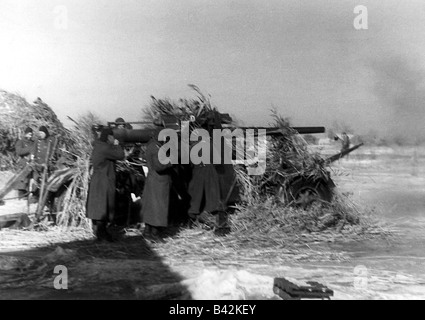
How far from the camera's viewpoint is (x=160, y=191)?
8547mm

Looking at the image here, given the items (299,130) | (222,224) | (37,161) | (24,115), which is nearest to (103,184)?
(222,224)

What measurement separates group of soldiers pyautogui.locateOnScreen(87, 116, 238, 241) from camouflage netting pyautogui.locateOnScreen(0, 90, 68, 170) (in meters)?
1.92

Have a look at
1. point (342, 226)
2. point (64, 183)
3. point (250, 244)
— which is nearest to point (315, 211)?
point (342, 226)

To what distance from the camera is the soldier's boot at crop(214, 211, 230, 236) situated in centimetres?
874

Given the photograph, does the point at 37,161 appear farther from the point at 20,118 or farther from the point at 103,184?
the point at 20,118

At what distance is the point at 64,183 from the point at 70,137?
3.21ft

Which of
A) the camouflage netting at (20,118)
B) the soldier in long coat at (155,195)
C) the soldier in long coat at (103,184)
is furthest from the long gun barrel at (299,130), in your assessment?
the camouflage netting at (20,118)

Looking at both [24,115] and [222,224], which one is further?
[24,115]

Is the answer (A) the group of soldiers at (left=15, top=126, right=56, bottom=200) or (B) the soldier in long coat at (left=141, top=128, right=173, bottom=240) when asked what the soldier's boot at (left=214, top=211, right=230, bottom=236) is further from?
(A) the group of soldiers at (left=15, top=126, right=56, bottom=200)

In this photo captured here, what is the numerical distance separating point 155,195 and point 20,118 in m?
5.15

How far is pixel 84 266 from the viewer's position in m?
6.95

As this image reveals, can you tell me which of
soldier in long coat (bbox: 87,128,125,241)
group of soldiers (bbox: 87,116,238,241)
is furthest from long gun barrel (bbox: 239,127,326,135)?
soldier in long coat (bbox: 87,128,125,241)

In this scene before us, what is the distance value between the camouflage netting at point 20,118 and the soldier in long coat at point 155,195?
2.46 m
